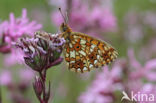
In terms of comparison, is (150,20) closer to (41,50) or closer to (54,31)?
(54,31)

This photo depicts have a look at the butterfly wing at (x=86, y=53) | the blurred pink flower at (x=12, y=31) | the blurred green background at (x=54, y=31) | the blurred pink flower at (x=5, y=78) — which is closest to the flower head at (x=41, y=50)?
the butterfly wing at (x=86, y=53)

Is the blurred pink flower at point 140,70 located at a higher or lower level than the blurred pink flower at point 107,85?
higher

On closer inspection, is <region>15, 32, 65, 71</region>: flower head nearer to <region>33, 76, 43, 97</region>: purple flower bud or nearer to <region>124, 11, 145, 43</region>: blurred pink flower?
<region>33, 76, 43, 97</region>: purple flower bud

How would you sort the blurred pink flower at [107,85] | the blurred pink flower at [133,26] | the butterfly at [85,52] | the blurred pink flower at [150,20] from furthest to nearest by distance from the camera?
the blurred pink flower at [133,26], the blurred pink flower at [150,20], the blurred pink flower at [107,85], the butterfly at [85,52]

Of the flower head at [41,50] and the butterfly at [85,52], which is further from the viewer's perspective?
the butterfly at [85,52]

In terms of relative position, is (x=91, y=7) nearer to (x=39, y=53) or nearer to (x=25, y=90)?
(x=25, y=90)

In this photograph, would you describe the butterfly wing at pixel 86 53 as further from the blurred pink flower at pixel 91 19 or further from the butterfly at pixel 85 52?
the blurred pink flower at pixel 91 19

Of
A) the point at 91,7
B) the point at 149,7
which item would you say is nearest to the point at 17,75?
the point at 91,7
